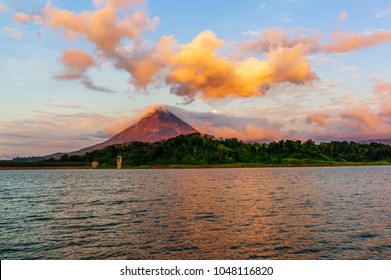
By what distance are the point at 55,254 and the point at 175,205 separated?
34.9 meters

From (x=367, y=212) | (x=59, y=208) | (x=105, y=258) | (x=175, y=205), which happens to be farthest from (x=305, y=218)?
(x=59, y=208)

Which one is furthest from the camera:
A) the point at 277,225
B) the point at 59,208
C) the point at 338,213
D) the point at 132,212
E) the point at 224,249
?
the point at 59,208

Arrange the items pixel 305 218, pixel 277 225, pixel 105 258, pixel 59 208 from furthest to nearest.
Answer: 1. pixel 59 208
2. pixel 305 218
3. pixel 277 225
4. pixel 105 258

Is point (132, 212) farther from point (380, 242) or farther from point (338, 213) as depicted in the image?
point (380, 242)

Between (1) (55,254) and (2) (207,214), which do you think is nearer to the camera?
(1) (55,254)

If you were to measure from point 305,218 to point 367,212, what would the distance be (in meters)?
12.2

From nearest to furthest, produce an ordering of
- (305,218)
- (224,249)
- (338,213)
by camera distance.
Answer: (224,249) < (305,218) < (338,213)

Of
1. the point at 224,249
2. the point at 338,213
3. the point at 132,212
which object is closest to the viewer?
the point at 224,249

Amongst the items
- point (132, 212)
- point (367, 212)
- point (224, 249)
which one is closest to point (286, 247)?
point (224, 249)

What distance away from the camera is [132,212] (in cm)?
5659

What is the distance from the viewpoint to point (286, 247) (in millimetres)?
32375

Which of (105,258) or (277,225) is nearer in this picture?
(105,258)
